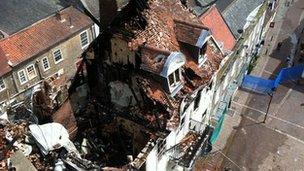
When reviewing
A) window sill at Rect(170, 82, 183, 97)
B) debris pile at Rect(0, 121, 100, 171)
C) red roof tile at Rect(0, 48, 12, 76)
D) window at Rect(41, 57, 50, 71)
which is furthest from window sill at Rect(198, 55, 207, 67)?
red roof tile at Rect(0, 48, 12, 76)

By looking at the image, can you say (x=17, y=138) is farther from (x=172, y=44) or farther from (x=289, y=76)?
(x=289, y=76)

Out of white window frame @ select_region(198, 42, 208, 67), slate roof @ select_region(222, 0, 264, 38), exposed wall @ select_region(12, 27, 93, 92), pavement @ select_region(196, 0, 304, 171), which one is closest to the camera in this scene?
white window frame @ select_region(198, 42, 208, 67)

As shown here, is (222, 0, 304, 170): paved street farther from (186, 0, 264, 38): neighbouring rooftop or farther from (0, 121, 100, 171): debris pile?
(0, 121, 100, 171): debris pile

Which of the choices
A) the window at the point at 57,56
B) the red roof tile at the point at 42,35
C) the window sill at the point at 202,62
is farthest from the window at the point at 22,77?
the window sill at the point at 202,62

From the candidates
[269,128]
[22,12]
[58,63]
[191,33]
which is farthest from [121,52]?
[22,12]

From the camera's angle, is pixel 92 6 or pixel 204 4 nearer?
pixel 204 4

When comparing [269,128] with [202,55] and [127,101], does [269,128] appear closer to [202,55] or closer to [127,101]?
[202,55]
